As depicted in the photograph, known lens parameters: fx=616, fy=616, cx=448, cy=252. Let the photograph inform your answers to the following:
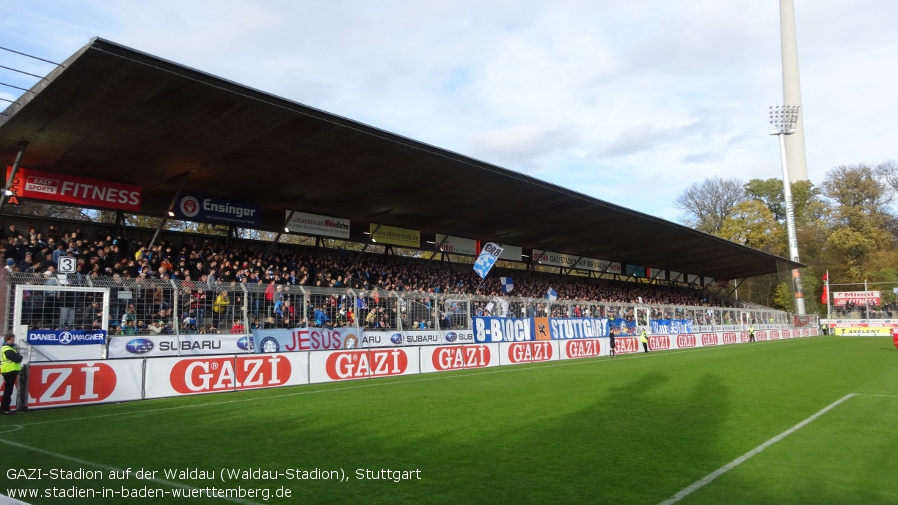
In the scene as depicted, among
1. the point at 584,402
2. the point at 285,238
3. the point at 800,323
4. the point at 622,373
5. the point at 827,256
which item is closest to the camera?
the point at 584,402

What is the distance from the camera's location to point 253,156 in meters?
23.1

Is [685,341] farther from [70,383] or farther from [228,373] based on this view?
[70,383]

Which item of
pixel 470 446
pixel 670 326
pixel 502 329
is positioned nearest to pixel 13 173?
pixel 502 329

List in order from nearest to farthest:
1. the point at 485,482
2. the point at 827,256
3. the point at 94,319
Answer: the point at 485,482 → the point at 94,319 → the point at 827,256

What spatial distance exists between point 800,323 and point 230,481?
70.2 meters

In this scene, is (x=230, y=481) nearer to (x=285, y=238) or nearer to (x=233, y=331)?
(x=233, y=331)

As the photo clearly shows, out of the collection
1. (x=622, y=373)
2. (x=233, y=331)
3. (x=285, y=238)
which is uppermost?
(x=285, y=238)

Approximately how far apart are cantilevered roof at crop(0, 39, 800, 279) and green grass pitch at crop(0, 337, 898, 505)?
8.60m

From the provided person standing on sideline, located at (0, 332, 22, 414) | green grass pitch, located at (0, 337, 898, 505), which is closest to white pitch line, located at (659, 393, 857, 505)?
green grass pitch, located at (0, 337, 898, 505)

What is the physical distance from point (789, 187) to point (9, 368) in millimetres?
72730

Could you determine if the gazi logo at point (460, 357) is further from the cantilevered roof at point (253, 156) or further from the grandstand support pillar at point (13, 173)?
the grandstand support pillar at point (13, 173)

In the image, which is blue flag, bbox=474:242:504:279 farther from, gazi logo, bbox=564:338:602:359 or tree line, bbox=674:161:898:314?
tree line, bbox=674:161:898:314

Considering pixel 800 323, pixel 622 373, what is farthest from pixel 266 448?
pixel 800 323

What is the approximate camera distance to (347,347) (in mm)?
23391
